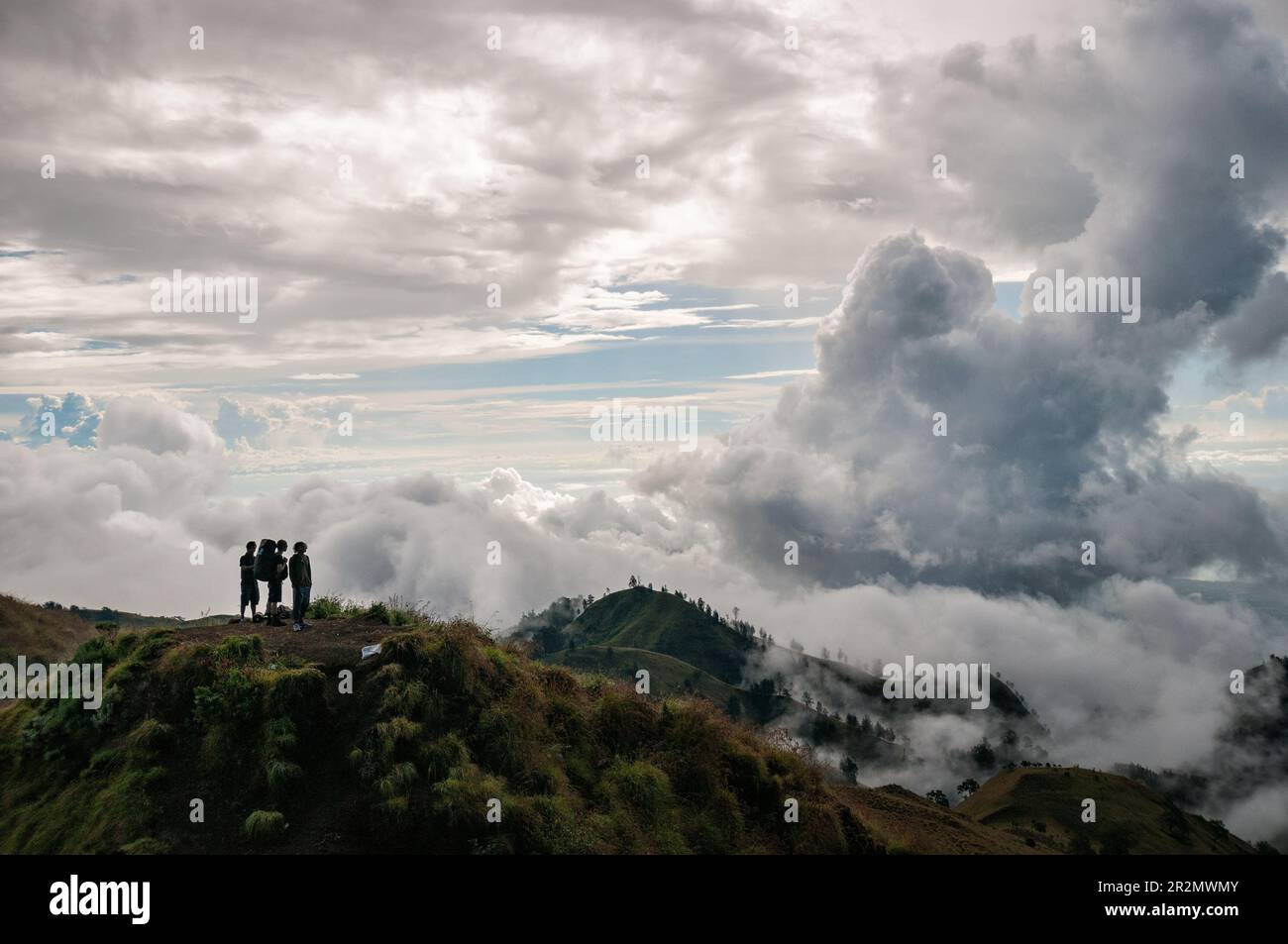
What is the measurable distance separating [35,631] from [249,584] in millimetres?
39298

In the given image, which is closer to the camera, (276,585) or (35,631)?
(276,585)

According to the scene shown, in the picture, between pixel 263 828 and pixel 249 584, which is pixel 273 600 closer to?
pixel 249 584

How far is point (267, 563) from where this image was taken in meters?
29.7

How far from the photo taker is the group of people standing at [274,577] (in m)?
29.5

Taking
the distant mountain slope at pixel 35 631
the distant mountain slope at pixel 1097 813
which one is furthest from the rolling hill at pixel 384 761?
the distant mountain slope at pixel 1097 813

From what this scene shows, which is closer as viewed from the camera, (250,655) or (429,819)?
(429,819)

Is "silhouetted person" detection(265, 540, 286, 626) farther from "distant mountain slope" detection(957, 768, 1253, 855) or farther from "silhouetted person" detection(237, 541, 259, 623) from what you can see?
"distant mountain slope" detection(957, 768, 1253, 855)

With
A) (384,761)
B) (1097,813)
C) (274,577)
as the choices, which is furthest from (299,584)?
(1097,813)

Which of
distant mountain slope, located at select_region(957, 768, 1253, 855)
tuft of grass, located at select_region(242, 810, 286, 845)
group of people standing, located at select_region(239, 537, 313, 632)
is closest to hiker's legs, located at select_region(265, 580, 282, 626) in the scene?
group of people standing, located at select_region(239, 537, 313, 632)

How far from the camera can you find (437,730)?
25.8 meters
